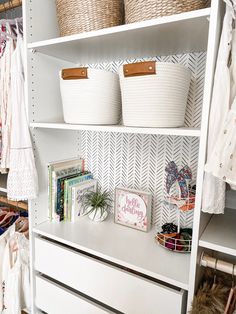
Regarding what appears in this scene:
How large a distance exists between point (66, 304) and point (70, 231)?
0.31 metres

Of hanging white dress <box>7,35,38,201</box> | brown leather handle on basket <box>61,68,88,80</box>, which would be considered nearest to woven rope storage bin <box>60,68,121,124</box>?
brown leather handle on basket <box>61,68,88,80</box>

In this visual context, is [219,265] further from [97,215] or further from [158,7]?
[158,7]

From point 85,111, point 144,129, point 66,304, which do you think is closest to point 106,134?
point 85,111

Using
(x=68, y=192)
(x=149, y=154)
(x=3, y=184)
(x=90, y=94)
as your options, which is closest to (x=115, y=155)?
(x=149, y=154)

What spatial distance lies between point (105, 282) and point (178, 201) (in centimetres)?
42

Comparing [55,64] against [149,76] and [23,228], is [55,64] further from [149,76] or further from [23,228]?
[23,228]

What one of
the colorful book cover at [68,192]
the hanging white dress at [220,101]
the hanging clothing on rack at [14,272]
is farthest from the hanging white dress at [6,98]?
the hanging white dress at [220,101]

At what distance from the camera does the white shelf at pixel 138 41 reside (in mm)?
708

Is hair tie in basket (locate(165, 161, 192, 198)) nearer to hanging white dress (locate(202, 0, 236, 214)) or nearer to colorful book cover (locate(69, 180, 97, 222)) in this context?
hanging white dress (locate(202, 0, 236, 214))

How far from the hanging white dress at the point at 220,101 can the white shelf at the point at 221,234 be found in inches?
4.4

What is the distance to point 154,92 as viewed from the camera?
75cm

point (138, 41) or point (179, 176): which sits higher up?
point (138, 41)

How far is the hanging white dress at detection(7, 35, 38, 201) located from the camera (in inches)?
39.0

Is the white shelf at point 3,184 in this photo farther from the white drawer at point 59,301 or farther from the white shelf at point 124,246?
the white drawer at point 59,301
